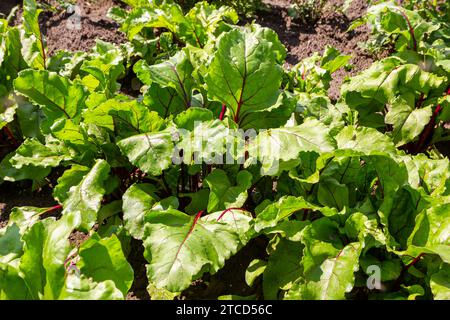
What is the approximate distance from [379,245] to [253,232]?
1.94ft

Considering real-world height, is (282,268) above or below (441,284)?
below

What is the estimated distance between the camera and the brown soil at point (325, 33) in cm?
443

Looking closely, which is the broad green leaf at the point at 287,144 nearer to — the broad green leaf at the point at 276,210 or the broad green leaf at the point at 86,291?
the broad green leaf at the point at 276,210

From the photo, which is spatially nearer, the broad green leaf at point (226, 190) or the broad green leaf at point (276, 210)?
the broad green leaf at point (276, 210)

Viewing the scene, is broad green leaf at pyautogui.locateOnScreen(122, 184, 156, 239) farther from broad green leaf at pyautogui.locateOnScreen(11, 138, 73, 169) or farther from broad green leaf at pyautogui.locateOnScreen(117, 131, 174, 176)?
broad green leaf at pyautogui.locateOnScreen(11, 138, 73, 169)

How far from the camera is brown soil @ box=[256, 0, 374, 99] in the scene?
443cm

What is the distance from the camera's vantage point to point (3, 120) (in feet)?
9.48

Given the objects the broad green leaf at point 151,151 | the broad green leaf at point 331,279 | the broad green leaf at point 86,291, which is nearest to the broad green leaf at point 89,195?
the broad green leaf at point 151,151

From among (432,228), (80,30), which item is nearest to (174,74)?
(432,228)

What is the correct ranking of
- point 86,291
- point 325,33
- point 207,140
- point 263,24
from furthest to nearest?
point 263,24 < point 325,33 < point 207,140 < point 86,291

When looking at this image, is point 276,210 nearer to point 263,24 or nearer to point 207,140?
point 207,140

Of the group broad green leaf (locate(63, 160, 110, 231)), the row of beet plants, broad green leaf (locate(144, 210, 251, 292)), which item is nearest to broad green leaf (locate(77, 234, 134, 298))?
the row of beet plants

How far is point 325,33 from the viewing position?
4.77 m

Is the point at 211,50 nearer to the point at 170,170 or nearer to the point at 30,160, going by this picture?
the point at 170,170
